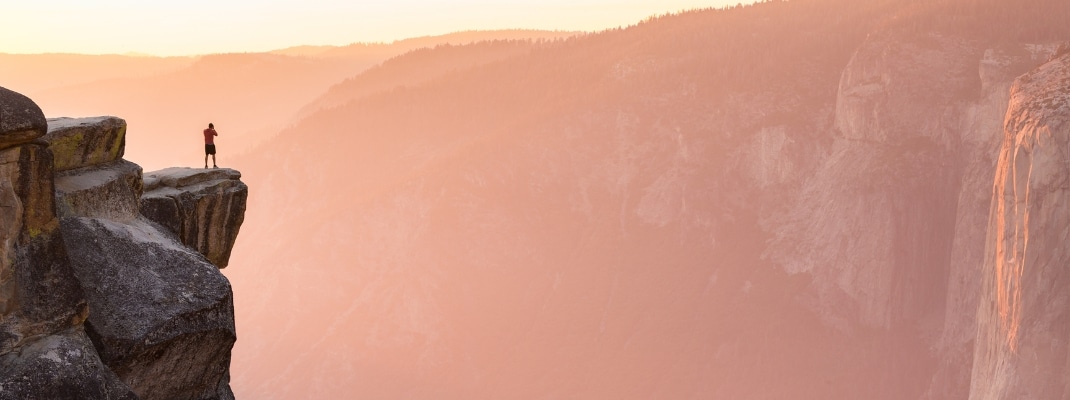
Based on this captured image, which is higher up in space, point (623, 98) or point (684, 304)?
point (623, 98)

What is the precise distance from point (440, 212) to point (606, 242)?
2191 centimetres

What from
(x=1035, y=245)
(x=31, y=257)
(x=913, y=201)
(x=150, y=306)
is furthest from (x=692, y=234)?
(x=31, y=257)

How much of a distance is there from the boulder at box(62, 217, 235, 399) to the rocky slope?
3 centimetres

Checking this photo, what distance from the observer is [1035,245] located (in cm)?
7062

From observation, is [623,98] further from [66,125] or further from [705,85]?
[66,125]

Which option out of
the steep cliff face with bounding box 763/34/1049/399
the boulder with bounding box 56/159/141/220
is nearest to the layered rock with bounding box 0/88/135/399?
the boulder with bounding box 56/159/141/220

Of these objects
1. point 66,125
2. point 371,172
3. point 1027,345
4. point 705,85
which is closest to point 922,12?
point 705,85

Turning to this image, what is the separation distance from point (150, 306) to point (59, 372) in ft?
8.87

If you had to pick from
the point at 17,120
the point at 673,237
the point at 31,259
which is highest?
the point at 17,120

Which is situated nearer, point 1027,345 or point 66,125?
point 66,125

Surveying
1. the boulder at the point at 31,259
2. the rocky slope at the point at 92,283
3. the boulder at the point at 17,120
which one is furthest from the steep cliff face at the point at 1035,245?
the boulder at the point at 17,120

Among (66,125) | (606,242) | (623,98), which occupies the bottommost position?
(606,242)

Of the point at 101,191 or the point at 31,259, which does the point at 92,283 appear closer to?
the point at 31,259

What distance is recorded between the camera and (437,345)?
→ 12525 cm
